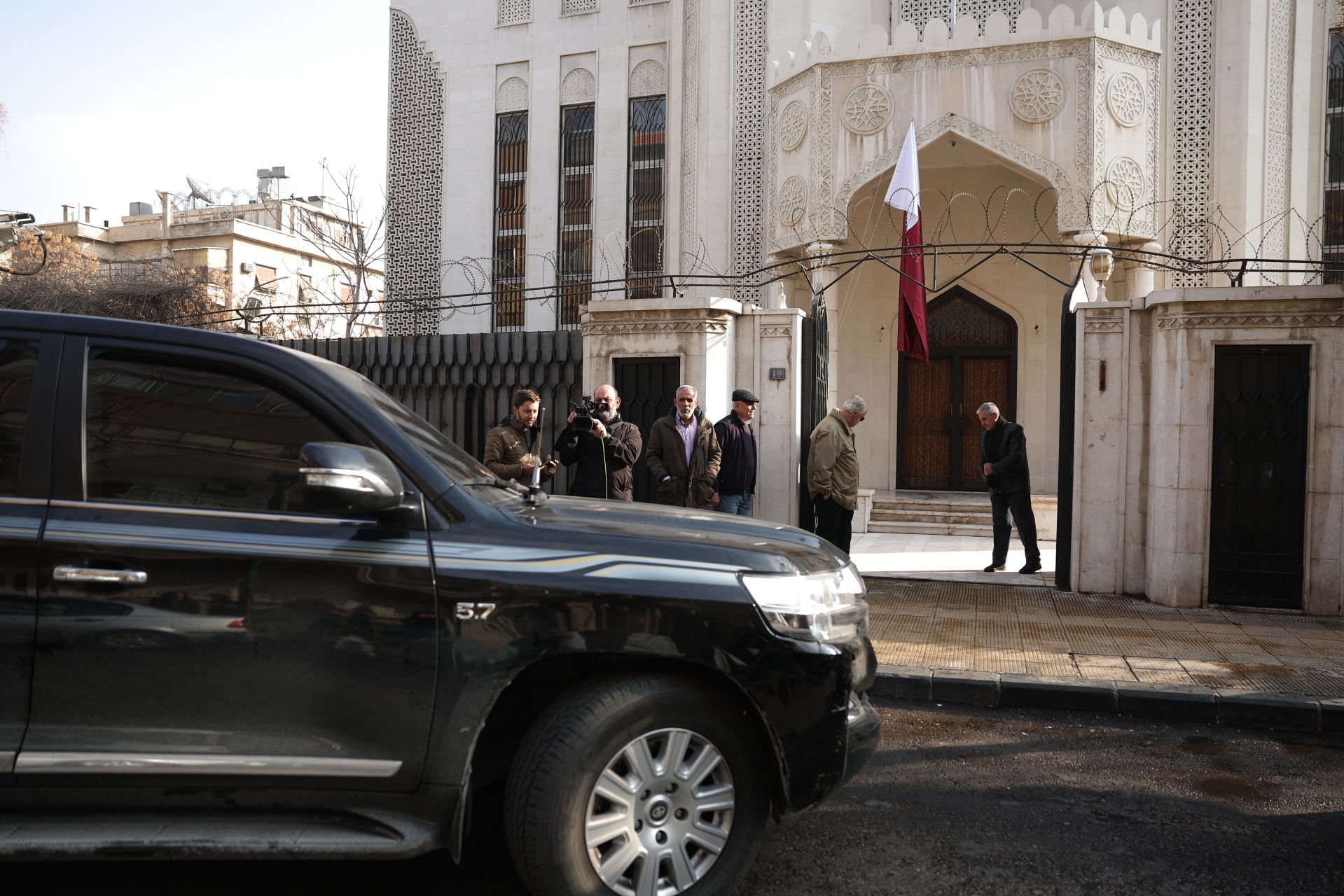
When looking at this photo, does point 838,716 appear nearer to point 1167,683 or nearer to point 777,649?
point 777,649

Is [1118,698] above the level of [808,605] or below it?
below

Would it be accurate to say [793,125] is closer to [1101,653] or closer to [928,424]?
[928,424]

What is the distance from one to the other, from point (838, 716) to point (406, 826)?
1.24 metres

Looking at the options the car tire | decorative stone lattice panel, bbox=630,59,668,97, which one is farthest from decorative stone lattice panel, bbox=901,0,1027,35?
the car tire

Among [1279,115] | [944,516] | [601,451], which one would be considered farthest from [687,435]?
[1279,115]

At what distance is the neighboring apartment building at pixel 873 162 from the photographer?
1455cm

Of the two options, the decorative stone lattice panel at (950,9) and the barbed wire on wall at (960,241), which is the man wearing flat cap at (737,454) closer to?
the barbed wire on wall at (960,241)

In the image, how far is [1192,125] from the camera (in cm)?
1577

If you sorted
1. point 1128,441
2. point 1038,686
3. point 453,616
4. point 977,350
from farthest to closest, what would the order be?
point 977,350
point 1128,441
point 1038,686
point 453,616

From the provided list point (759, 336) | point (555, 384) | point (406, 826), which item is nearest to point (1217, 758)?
point (406, 826)

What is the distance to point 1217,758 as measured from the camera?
16.1 ft

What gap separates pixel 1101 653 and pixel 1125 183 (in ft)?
32.6

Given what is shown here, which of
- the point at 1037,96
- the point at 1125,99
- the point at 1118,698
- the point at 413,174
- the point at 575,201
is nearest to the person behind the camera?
the point at 1118,698

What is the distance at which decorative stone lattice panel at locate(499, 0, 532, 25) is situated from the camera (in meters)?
19.9
